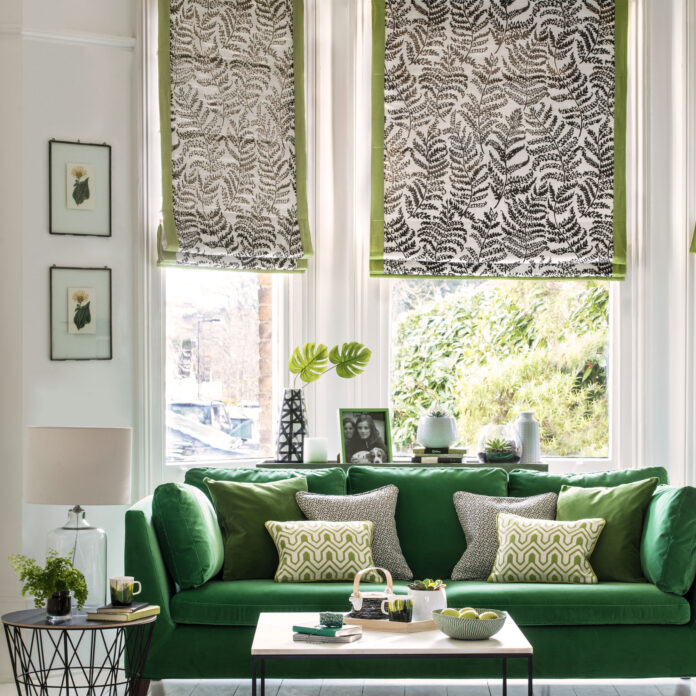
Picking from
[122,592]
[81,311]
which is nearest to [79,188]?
[81,311]

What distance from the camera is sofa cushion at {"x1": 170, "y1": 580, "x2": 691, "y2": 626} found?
3404 millimetres

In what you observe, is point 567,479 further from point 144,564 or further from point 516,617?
point 144,564

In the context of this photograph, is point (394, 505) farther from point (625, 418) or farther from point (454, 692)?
point (625, 418)

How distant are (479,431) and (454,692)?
59.2 inches

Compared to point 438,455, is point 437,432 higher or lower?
higher

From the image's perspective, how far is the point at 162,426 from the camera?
451 cm

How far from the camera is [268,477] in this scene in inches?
159

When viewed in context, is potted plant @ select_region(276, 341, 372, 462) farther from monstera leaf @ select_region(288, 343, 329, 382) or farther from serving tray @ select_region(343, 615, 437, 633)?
serving tray @ select_region(343, 615, 437, 633)

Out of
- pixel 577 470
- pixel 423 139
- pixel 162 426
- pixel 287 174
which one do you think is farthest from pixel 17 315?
pixel 577 470

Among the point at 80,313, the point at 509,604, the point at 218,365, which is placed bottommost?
the point at 509,604

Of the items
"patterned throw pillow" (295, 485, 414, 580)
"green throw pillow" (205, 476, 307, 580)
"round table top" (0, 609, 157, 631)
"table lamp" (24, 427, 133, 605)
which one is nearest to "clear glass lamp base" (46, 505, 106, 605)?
"table lamp" (24, 427, 133, 605)

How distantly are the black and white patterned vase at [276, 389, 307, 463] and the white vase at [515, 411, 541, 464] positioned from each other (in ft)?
3.52

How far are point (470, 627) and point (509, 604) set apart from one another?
2.37 ft

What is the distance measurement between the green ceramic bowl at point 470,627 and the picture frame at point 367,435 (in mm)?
1695
